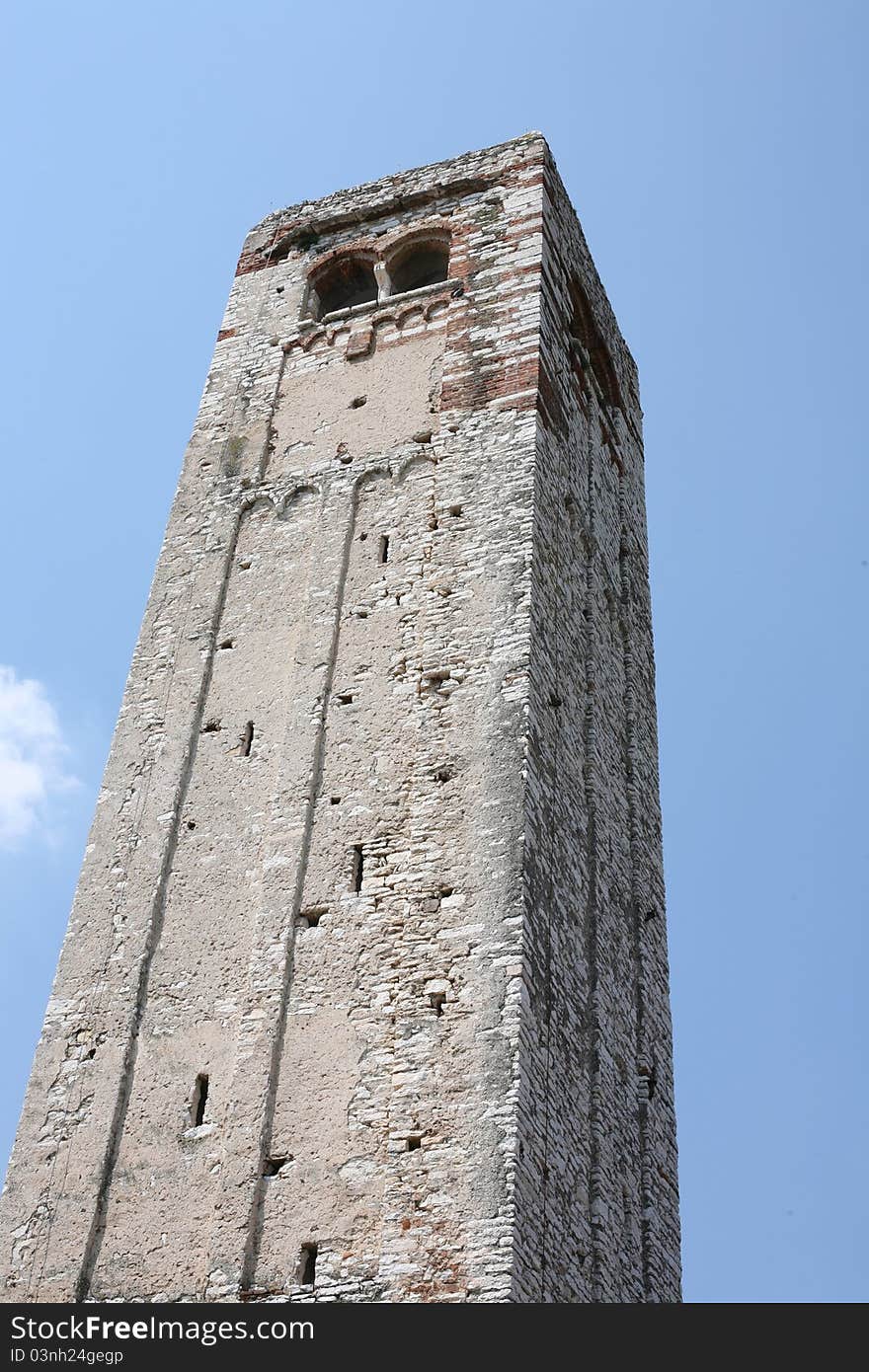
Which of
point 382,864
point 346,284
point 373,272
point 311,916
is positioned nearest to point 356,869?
point 382,864

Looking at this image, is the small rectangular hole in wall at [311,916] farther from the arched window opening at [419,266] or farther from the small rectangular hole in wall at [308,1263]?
the arched window opening at [419,266]

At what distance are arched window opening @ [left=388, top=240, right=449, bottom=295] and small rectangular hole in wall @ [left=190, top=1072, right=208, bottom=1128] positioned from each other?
373 inches

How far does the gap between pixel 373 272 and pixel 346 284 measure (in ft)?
1.28

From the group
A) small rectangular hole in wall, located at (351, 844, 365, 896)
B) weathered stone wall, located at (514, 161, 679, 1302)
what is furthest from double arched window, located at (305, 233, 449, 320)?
small rectangular hole in wall, located at (351, 844, 365, 896)

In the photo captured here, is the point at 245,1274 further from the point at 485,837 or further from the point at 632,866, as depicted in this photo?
the point at 632,866

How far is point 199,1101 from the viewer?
1226cm

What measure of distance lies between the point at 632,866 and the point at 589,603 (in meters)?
2.44

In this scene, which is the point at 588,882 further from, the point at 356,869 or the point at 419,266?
the point at 419,266

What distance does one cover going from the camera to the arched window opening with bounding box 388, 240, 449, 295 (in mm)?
18766

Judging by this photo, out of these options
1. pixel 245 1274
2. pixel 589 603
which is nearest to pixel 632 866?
pixel 589 603

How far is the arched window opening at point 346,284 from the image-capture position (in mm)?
19000

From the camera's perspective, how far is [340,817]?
43.7 ft

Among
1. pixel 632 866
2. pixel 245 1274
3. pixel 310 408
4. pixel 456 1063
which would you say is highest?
pixel 310 408

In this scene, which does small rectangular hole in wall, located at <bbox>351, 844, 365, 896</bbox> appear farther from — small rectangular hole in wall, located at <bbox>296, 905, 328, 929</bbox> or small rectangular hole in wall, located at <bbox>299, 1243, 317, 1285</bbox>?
small rectangular hole in wall, located at <bbox>299, 1243, 317, 1285</bbox>
